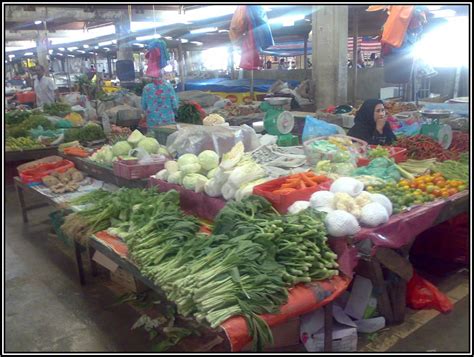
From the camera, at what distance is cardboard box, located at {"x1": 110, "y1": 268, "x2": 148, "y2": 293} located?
13.0ft

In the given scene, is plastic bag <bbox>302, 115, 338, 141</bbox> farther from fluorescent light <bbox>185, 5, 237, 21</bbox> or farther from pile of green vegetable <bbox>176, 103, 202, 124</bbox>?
fluorescent light <bbox>185, 5, 237, 21</bbox>

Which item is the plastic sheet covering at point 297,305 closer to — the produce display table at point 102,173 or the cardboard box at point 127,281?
the cardboard box at point 127,281

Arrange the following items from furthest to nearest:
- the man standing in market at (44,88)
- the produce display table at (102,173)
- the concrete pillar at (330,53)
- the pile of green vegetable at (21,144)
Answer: the man standing in market at (44,88), the concrete pillar at (330,53), the pile of green vegetable at (21,144), the produce display table at (102,173)

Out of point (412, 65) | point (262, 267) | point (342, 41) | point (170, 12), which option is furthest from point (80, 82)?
point (262, 267)

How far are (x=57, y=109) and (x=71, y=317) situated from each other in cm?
774

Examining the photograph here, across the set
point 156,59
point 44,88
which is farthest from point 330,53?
point 44,88

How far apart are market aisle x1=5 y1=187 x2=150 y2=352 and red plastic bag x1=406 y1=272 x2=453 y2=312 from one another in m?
2.14

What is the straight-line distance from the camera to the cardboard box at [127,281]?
3957 mm

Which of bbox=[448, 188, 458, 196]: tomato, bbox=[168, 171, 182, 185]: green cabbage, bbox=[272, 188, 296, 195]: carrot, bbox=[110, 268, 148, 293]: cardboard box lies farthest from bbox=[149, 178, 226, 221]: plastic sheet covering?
bbox=[448, 188, 458, 196]: tomato

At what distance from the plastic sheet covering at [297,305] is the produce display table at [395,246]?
325 mm

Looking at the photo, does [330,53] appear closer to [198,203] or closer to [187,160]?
[187,160]

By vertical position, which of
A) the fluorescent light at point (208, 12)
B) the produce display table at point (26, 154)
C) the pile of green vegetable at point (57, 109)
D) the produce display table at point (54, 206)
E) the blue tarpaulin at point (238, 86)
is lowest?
the produce display table at point (54, 206)

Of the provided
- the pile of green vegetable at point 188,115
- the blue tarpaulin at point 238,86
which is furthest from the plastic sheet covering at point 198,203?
the blue tarpaulin at point 238,86

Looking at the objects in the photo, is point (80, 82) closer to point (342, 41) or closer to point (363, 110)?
point (342, 41)
